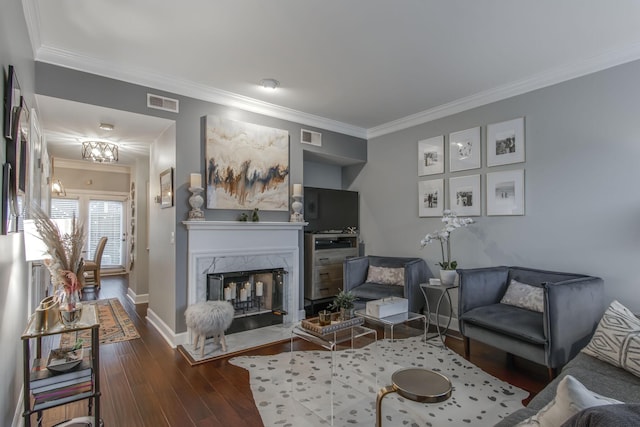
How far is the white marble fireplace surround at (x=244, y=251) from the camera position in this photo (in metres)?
3.60

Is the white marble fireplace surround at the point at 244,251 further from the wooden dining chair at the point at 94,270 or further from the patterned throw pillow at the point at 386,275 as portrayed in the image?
the wooden dining chair at the point at 94,270

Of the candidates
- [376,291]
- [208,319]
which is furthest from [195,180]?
[376,291]

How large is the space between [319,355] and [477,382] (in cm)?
139

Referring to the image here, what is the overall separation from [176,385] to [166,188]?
6.97ft

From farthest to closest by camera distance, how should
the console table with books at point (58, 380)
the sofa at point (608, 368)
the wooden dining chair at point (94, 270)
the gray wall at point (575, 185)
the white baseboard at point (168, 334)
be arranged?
the wooden dining chair at point (94, 270) < the white baseboard at point (168, 334) < the gray wall at point (575, 185) < the console table with books at point (58, 380) < the sofa at point (608, 368)

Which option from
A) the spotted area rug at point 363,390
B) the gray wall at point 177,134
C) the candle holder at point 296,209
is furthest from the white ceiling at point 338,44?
the spotted area rug at point 363,390

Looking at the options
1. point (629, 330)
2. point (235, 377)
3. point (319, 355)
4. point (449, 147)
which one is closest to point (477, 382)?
point (629, 330)

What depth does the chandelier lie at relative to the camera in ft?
13.5

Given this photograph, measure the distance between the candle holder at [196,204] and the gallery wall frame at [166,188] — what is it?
0.26m

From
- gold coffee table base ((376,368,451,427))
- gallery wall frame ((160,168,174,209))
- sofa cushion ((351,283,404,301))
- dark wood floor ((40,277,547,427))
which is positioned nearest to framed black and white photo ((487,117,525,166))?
sofa cushion ((351,283,404,301))

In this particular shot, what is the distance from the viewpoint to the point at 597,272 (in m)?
3.04

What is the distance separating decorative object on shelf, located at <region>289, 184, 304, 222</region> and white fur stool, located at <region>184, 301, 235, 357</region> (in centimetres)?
152

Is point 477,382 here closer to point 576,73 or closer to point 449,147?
point 449,147

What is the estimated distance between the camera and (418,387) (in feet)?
5.37
